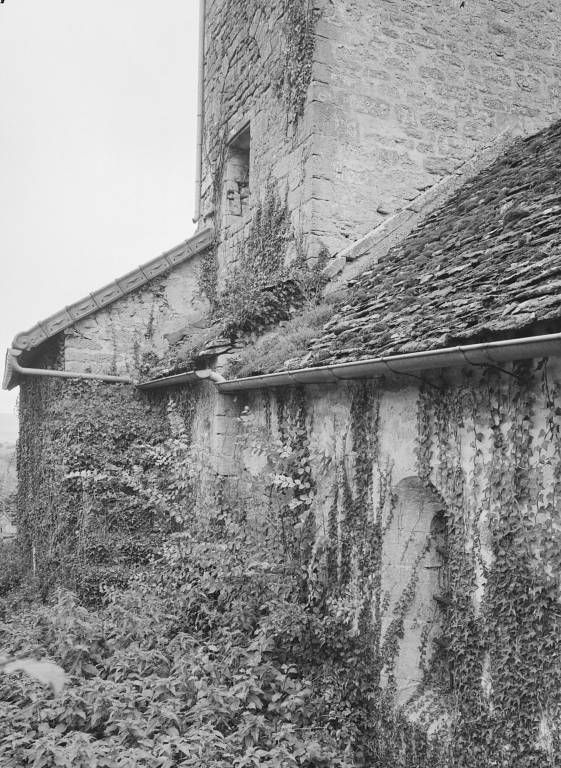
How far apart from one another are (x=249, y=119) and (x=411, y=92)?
2507 millimetres

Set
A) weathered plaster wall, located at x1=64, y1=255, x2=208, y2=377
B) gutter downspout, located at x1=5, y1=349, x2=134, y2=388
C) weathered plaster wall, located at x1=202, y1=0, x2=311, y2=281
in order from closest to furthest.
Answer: weathered plaster wall, located at x1=202, y1=0, x2=311, y2=281 < gutter downspout, located at x1=5, y1=349, x2=134, y2=388 < weathered plaster wall, located at x1=64, y1=255, x2=208, y2=377

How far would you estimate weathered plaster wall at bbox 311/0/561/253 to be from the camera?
8664 mm

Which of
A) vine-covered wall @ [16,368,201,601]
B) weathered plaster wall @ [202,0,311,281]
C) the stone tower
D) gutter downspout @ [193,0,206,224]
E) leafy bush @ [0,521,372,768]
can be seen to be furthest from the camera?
gutter downspout @ [193,0,206,224]

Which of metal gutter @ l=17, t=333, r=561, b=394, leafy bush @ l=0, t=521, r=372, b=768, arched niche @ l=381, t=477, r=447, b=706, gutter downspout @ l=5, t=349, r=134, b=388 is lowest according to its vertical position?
leafy bush @ l=0, t=521, r=372, b=768

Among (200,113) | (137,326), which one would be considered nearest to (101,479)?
(137,326)

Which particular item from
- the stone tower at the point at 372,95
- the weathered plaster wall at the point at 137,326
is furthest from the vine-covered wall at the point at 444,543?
the weathered plaster wall at the point at 137,326

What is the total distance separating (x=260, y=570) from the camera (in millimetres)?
5887

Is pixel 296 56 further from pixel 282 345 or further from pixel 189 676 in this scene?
pixel 189 676

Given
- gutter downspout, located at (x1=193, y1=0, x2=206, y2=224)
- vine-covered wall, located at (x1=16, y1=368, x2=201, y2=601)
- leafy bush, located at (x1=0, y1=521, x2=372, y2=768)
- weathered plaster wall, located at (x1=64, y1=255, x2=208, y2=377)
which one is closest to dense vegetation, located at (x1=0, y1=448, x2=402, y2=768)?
leafy bush, located at (x1=0, y1=521, x2=372, y2=768)

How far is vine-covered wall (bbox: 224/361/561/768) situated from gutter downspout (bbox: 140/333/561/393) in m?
0.24

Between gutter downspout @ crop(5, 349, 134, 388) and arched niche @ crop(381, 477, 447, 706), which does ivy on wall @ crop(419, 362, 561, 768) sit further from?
gutter downspout @ crop(5, 349, 134, 388)

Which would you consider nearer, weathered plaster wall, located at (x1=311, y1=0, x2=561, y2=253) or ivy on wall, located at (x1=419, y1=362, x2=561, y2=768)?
ivy on wall, located at (x1=419, y1=362, x2=561, y2=768)

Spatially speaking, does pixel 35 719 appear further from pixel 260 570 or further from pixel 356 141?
pixel 356 141

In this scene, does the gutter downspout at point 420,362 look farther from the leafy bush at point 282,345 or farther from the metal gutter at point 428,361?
the leafy bush at point 282,345
